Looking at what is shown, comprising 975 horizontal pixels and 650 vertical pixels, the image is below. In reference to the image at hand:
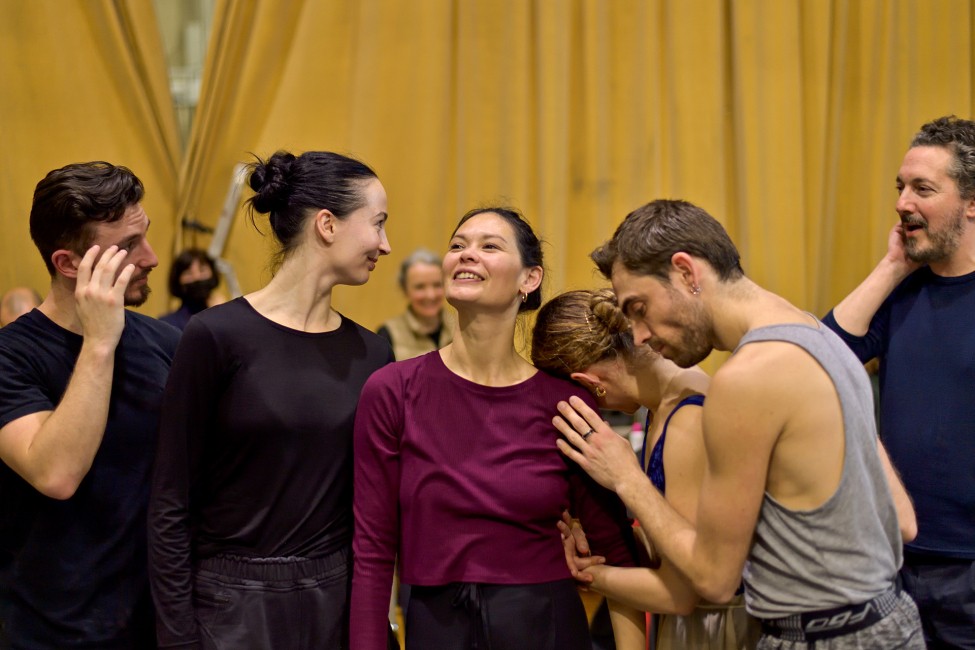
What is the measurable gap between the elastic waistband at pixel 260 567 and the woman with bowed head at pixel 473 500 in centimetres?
11

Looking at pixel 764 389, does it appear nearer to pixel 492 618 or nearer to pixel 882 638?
pixel 882 638

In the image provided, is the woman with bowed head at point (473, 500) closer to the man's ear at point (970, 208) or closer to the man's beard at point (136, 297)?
the man's beard at point (136, 297)

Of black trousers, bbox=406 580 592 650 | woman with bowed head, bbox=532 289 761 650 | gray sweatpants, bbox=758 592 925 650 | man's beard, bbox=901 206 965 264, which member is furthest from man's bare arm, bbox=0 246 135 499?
man's beard, bbox=901 206 965 264

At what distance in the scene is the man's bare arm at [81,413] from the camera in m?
1.77

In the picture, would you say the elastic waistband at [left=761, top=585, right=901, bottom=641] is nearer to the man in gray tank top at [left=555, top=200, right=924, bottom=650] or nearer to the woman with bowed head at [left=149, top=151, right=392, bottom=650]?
the man in gray tank top at [left=555, top=200, right=924, bottom=650]

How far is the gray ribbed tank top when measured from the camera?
1519mm

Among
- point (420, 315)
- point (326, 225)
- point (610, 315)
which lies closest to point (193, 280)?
point (420, 315)

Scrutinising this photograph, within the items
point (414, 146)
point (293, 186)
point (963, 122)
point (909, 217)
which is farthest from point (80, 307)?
point (414, 146)

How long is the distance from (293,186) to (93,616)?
3.11 feet

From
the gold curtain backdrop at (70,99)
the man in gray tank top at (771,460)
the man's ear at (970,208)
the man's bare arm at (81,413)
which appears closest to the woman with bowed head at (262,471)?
the man's bare arm at (81,413)

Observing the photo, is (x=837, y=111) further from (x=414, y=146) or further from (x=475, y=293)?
(x=475, y=293)

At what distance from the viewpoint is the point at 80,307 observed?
1837 millimetres

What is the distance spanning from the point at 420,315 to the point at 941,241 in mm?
2494

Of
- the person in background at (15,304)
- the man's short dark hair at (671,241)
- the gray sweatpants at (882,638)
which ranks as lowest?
the gray sweatpants at (882,638)
